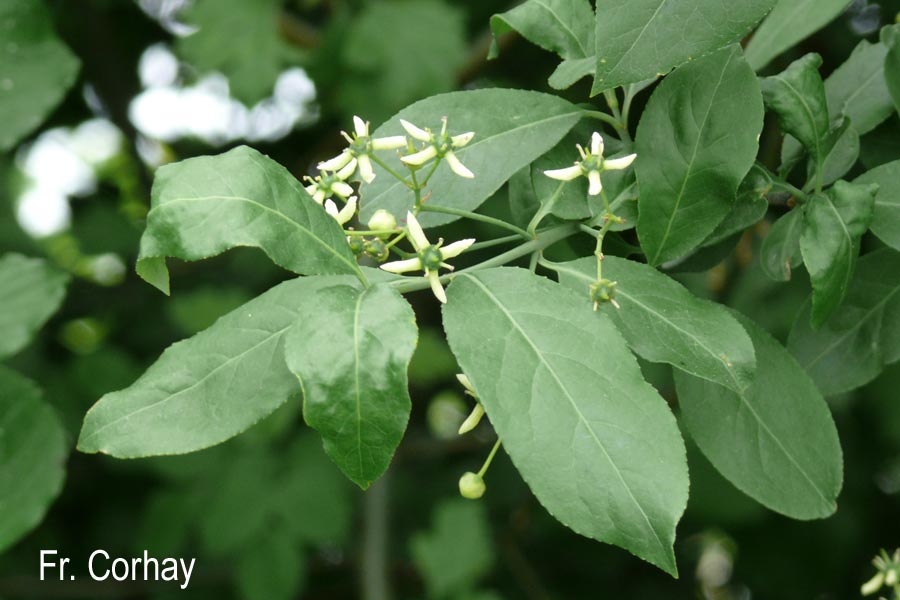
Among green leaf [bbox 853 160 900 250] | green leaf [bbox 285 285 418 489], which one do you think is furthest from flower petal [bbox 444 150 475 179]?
green leaf [bbox 853 160 900 250]

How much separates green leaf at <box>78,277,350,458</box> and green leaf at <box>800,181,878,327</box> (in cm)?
39

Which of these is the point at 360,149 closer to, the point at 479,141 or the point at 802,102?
the point at 479,141

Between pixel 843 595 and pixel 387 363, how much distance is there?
2.92 meters

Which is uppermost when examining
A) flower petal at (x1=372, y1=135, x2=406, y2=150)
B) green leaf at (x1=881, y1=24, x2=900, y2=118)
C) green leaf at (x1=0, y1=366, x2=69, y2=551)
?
green leaf at (x1=881, y1=24, x2=900, y2=118)

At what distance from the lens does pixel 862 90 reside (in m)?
1.11

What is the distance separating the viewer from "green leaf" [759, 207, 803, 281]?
98cm

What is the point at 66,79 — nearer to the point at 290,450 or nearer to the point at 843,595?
the point at 290,450

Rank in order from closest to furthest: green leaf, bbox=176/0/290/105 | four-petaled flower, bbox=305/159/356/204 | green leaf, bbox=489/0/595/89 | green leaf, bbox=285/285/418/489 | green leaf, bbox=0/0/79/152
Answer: green leaf, bbox=285/285/418/489, four-petaled flower, bbox=305/159/356/204, green leaf, bbox=489/0/595/89, green leaf, bbox=0/0/79/152, green leaf, bbox=176/0/290/105

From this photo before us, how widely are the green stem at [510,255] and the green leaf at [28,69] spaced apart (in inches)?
63.2

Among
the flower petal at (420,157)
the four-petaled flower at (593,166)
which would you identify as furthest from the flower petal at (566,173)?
the flower petal at (420,157)

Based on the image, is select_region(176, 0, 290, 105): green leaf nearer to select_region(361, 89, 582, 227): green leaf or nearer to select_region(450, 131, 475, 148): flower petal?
select_region(361, 89, 582, 227): green leaf

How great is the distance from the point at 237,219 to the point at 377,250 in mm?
154

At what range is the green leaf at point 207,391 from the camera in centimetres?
85

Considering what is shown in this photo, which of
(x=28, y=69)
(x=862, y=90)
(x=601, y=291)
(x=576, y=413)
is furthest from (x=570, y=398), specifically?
(x=28, y=69)
